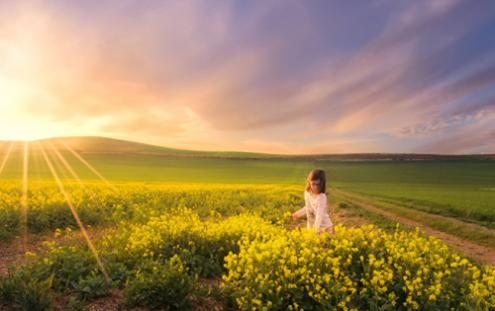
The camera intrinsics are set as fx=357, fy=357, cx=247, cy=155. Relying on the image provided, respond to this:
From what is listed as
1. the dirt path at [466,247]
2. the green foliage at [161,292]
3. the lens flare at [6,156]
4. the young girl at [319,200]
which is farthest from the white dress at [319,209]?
the lens flare at [6,156]

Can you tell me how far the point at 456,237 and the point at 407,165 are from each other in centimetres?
5745

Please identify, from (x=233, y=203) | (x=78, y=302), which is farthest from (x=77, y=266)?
(x=233, y=203)

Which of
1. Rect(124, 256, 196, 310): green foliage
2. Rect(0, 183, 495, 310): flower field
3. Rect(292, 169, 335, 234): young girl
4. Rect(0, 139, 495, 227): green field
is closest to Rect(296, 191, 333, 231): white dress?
Rect(292, 169, 335, 234): young girl

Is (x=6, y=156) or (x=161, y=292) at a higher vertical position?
(x=161, y=292)

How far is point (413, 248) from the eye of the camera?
7.75 m

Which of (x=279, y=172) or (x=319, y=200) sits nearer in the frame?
(x=319, y=200)

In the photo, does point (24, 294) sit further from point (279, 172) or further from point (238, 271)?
point (279, 172)

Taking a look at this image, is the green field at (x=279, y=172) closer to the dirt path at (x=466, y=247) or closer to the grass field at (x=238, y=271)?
the dirt path at (x=466, y=247)

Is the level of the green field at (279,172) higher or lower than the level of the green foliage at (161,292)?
lower

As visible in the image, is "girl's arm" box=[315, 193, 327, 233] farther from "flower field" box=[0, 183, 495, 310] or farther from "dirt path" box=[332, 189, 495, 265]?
"dirt path" box=[332, 189, 495, 265]

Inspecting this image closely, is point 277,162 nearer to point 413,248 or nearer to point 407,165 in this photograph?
point 407,165

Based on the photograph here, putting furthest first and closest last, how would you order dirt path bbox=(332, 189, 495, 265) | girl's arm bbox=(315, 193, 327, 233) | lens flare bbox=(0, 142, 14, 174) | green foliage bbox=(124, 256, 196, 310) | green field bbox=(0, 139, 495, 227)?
lens flare bbox=(0, 142, 14, 174) → green field bbox=(0, 139, 495, 227) → dirt path bbox=(332, 189, 495, 265) → girl's arm bbox=(315, 193, 327, 233) → green foliage bbox=(124, 256, 196, 310)

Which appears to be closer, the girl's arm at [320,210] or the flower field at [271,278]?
the flower field at [271,278]

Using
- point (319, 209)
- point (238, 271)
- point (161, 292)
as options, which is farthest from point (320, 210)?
point (161, 292)
